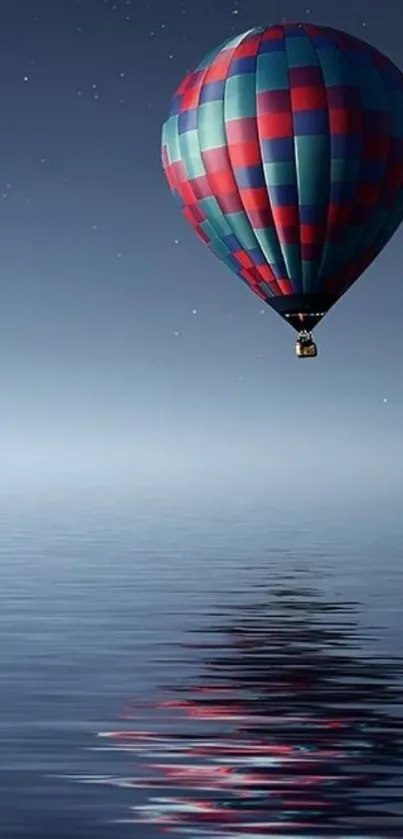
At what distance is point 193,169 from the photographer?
1537 inches

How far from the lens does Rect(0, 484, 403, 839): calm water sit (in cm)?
2036

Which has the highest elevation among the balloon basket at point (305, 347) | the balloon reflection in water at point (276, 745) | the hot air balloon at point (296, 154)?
the hot air balloon at point (296, 154)

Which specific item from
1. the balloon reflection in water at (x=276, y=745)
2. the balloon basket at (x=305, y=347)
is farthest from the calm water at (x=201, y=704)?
the balloon basket at (x=305, y=347)

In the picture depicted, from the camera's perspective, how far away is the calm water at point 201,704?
20359 mm

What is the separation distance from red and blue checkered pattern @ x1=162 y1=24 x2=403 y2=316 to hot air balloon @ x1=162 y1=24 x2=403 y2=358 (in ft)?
0.07

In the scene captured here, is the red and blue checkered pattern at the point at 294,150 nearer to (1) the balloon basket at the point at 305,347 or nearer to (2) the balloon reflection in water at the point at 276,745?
(1) the balloon basket at the point at 305,347

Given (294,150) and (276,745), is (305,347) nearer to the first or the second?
(294,150)

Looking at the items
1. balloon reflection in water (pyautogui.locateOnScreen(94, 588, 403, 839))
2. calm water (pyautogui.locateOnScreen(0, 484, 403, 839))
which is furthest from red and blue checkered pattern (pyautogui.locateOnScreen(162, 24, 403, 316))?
calm water (pyautogui.locateOnScreen(0, 484, 403, 839))

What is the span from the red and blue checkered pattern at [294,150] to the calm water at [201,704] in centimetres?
900

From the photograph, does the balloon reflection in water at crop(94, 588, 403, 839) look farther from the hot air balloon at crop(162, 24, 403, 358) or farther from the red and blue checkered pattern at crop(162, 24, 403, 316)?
the red and blue checkered pattern at crop(162, 24, 403, 316)

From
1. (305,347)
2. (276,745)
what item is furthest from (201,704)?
(305,347)

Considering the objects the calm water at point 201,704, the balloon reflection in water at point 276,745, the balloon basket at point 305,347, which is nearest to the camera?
the balloon reflection in water at point 276,745

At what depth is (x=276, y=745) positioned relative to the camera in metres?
25.2

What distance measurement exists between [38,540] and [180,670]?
72.7 m
